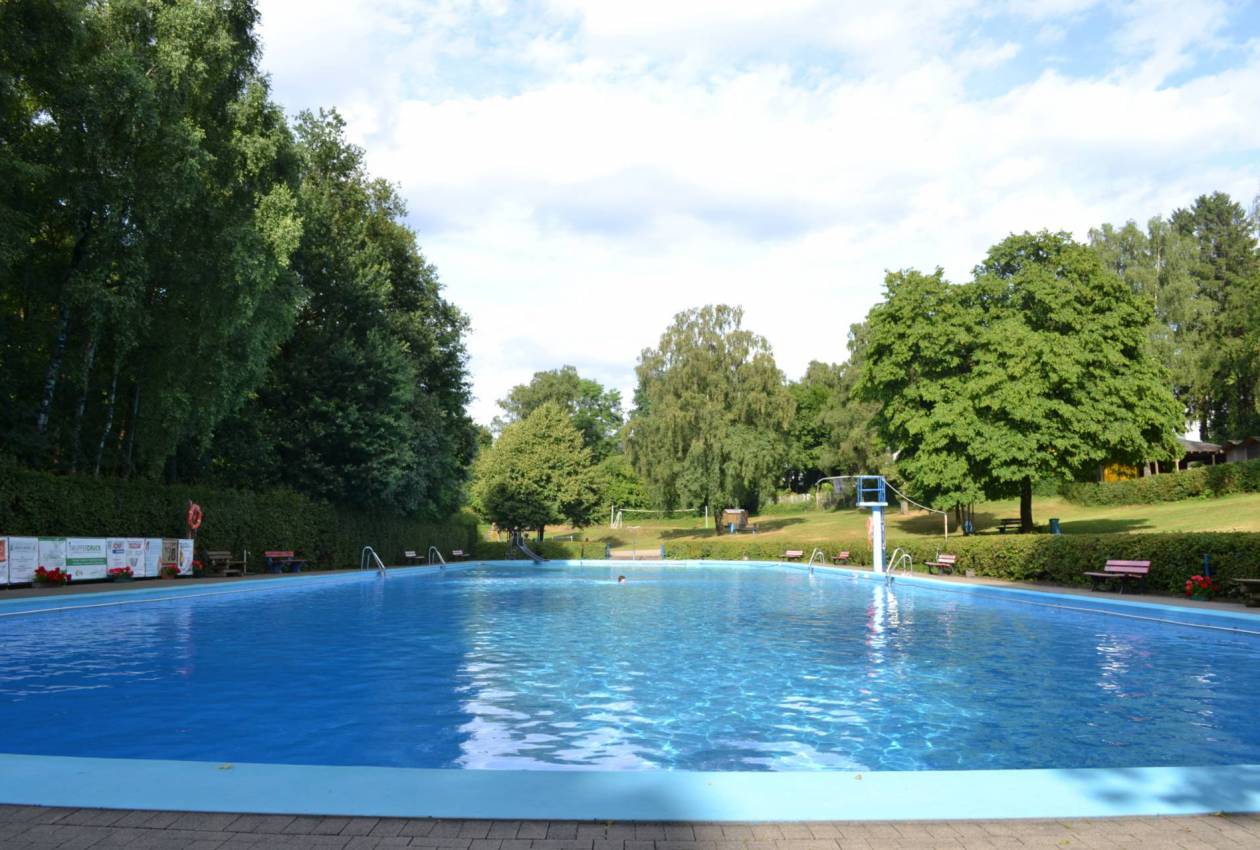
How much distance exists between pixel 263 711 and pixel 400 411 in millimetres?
28927

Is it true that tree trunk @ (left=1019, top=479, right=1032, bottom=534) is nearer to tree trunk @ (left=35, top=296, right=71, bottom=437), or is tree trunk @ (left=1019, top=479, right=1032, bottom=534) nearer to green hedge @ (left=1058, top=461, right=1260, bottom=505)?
green hedge @ (left=1058, top=461, right=1260, bottom=505)

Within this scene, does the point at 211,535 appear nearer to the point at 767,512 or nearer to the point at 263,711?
the point at 263,711

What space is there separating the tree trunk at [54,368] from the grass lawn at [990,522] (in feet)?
105

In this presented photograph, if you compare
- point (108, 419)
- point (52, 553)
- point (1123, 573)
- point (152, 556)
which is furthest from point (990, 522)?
point (52, 553)

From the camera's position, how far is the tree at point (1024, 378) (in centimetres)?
3331

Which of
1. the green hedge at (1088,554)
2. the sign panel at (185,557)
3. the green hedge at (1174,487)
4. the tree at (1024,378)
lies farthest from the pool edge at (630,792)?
the green hedge at (1174,487)

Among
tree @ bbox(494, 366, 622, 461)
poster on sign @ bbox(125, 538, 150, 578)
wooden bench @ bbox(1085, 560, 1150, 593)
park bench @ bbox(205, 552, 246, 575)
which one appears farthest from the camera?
tree @ bbox(494, 366, 622, 461)

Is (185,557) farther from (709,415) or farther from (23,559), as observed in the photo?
(709,415)

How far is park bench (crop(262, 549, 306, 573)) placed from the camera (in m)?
30.5

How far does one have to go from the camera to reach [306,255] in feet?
111

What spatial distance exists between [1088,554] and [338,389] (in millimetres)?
28123

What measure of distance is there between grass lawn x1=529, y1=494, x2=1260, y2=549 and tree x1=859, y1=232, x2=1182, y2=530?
3.85 metres

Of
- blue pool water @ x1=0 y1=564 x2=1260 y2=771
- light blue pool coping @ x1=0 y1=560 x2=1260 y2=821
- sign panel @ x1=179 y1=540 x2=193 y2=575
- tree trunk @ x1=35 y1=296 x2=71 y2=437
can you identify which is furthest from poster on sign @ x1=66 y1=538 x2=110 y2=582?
light blue pool coping @ x1=0 y1=560 x2=1260 y2=821

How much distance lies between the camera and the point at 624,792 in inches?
171
